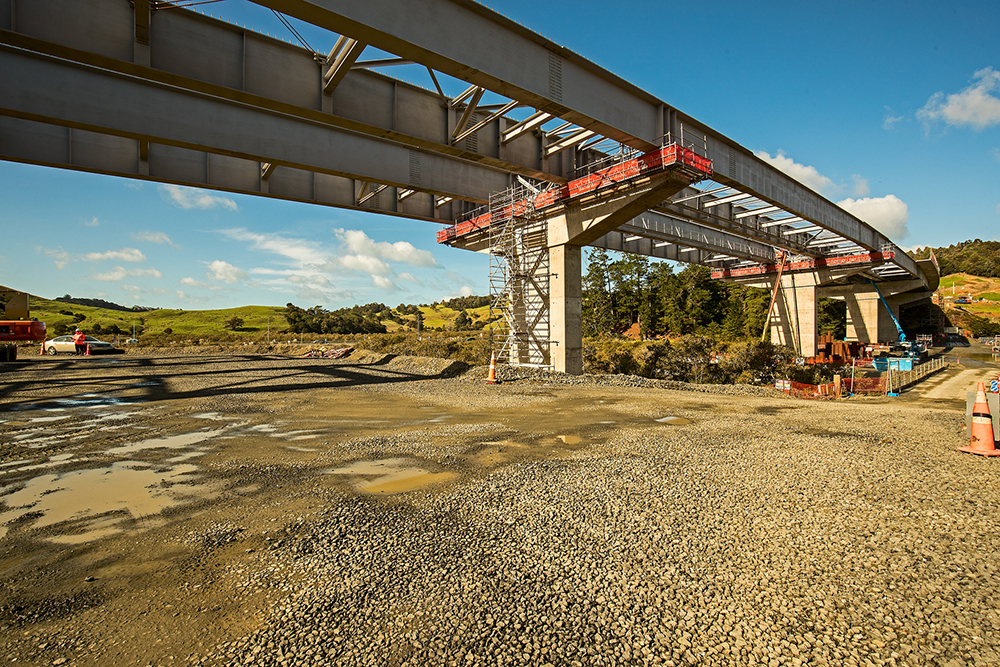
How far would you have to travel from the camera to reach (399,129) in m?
11.7

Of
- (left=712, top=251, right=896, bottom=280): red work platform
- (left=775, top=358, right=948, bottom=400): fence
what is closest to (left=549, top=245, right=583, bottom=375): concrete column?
(left=775, top=358, right=948, bottom=400): fence

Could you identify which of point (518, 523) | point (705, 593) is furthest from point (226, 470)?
point (705, 593)

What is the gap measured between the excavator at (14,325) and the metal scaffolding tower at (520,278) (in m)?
25.9

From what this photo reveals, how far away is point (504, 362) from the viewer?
20.2 m

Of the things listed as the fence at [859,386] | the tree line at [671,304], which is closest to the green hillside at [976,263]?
the tree line at [671,304]

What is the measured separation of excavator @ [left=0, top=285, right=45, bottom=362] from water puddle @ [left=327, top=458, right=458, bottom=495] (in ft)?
95.9

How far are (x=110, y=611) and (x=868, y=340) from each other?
54.6 metres

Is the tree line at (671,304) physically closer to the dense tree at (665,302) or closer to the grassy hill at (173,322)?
the dense tree at (665,302)

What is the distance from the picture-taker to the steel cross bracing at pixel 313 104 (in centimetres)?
824

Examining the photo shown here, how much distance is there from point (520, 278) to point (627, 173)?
22.3 feet

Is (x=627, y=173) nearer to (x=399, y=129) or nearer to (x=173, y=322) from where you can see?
(x=399, y=129)

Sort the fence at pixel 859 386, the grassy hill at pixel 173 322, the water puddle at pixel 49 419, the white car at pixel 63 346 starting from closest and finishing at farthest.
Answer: the water puddle at pixel 49 419, the fence at pixel 859 386, the white car at pixel 63 346, the grassy hill at pixel 173 322

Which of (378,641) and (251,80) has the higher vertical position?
(251,80)

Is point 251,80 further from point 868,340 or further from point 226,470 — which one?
point 868,340
